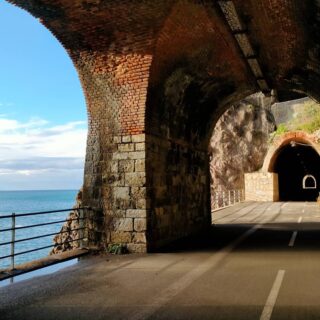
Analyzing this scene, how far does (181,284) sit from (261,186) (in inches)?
1101

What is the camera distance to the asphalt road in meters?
5.34

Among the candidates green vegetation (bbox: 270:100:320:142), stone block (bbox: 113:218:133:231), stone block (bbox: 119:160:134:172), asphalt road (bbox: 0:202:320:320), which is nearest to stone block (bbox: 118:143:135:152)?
stone block (bbox: 119:160:134:172)

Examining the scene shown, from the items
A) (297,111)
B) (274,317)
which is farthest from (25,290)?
(297,111)

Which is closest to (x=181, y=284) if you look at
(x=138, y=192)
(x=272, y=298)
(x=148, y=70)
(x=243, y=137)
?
(x=272, y=298)

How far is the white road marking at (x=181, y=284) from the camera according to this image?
532cm

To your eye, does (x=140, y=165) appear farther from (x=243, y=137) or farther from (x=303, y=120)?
(x=243, y=137)

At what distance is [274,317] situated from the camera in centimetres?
502

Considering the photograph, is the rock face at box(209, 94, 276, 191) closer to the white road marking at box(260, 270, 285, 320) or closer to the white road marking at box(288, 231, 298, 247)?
the white road marking at box(288, 231, 298, 247)

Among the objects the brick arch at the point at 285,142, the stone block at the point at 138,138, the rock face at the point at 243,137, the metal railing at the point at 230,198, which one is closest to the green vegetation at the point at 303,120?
the brick arch at the point at 285,142

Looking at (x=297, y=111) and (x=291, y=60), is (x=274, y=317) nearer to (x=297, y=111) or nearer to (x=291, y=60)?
(x=291, y=60)

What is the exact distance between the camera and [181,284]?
6855 mm

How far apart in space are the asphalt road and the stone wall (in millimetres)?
22533

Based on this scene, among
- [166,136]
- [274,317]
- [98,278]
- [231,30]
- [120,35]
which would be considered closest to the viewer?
[274,317]

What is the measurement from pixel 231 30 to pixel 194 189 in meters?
6.23
